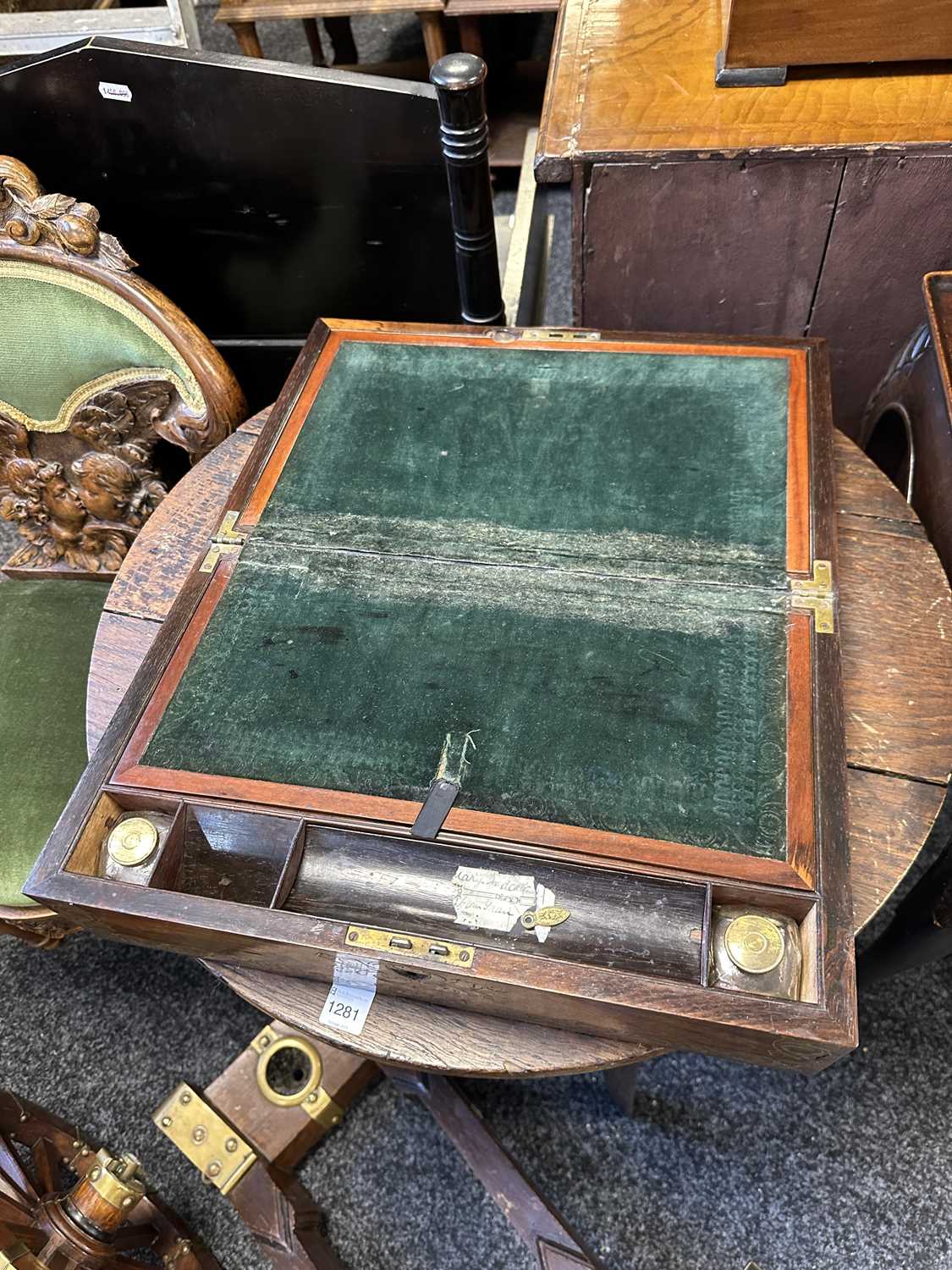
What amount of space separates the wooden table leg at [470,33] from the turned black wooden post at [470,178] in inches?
66.5

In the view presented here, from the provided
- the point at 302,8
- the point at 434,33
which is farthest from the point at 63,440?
the point at 434,33

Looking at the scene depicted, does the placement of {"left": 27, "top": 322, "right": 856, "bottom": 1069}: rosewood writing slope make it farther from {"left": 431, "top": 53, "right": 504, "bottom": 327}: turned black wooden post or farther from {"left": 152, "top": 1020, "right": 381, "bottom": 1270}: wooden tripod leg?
{"left": 152, "top": 1020, "right": 381, "bottom": 1270}: wooden tripod leg

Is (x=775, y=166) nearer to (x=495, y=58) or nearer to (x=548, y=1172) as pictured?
(x=548, y=1172)

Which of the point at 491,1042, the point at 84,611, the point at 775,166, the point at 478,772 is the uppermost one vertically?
the point at 775,166

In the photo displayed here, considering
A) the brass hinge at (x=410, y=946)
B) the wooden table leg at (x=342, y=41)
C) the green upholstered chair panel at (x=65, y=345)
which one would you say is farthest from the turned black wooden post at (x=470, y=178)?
the wooden table leg at (x=342, y=41)

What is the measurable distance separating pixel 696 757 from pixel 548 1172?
1.03m

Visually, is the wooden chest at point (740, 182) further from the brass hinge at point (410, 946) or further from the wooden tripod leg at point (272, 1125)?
the wooden tripod leg at point (272, 1125)

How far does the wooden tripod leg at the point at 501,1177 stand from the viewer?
4.51 feet

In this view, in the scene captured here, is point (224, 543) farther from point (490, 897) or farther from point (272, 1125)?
point (272, 1125)

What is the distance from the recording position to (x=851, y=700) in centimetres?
108

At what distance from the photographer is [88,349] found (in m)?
1.47

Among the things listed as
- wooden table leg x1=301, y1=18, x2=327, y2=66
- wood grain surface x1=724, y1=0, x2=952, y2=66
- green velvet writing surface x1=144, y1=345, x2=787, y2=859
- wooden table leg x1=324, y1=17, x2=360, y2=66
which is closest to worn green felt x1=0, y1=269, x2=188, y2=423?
green velvet writing surface x1=144, y1=345, x2=787, y2=859

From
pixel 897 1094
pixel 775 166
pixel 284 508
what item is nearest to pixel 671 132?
pixel 775 166

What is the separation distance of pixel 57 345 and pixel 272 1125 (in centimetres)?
138
